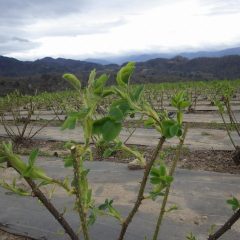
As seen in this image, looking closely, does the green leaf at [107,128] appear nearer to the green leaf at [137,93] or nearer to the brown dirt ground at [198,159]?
the green leaf at [137,93]

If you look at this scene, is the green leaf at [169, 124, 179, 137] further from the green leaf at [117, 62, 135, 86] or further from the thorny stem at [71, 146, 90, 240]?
the thorny stem at [71, 146, 90, 240]

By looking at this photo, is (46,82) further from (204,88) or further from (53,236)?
(53,236)

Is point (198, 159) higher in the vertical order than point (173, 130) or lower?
lower

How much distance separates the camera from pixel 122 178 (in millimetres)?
3955

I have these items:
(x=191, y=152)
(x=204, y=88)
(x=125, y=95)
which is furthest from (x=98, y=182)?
(x=204, y=88)

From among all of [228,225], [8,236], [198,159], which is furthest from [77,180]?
[198,159]

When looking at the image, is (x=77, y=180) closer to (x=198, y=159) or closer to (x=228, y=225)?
(x=228, y=225)

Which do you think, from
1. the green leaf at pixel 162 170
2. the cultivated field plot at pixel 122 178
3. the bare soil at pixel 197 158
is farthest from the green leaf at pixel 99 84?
the bare soil at pixel 197 158

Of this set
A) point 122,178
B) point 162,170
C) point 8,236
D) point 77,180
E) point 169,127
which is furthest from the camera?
point 122,178

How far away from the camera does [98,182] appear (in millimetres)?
3895

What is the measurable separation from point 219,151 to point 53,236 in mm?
3048

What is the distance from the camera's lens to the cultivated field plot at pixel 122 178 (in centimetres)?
99

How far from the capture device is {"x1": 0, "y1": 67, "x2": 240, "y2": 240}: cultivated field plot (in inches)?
39.1

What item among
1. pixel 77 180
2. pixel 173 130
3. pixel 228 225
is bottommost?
pixel 228 225
